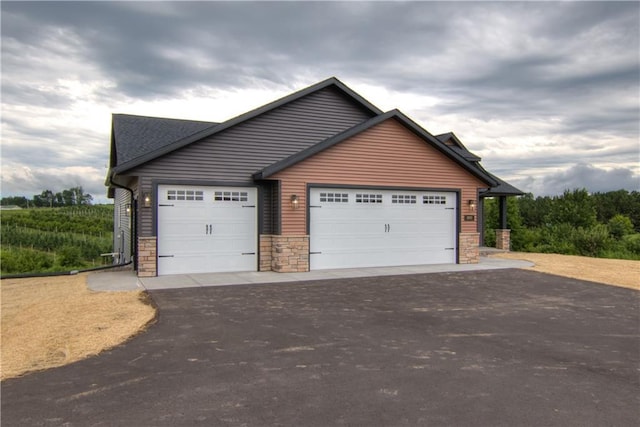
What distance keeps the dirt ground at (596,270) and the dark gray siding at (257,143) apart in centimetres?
760

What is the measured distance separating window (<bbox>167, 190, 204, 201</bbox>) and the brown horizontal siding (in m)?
2.11

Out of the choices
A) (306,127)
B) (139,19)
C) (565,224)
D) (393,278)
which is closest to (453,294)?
(393,278)

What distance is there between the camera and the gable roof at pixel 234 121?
11.2 metres

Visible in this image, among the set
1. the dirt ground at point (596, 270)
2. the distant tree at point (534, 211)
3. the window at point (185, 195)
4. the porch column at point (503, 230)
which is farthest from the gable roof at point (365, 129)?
the distant tree at point (534, 211)

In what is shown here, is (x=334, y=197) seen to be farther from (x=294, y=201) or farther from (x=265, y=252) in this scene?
(x=265, y=252)

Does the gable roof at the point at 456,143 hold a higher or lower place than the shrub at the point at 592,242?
higher

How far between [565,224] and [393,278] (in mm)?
15347

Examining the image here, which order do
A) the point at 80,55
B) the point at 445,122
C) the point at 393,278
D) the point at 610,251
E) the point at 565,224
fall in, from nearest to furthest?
the point at 393,278, the point at 80,55, the point at 610,251, the point at 565,224, the point at 445,122

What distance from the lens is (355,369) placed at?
4699 mm

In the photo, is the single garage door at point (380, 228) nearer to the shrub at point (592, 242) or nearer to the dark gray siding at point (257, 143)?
the dark gray siding at point (257, 143)

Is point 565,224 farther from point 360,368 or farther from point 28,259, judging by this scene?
point 28,259

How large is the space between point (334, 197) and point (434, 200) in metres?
3.53

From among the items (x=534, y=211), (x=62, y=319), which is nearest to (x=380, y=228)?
(x=62, y=319)

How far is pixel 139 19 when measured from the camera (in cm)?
1220
